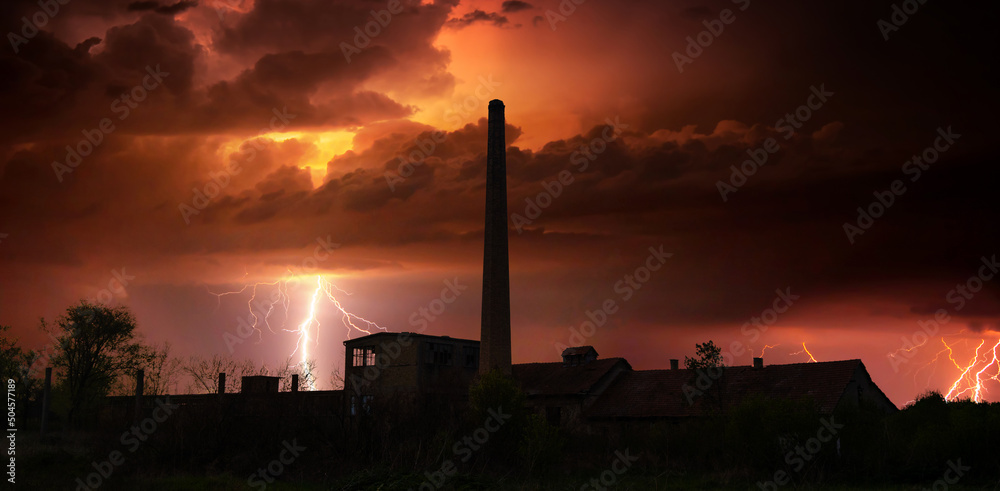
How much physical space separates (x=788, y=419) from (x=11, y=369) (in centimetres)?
5384

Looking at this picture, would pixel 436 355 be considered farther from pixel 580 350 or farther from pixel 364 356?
pixel 580 350

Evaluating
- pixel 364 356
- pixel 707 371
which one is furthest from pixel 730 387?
pixel 364 356

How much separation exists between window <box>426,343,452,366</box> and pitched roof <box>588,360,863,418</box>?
9.81 m

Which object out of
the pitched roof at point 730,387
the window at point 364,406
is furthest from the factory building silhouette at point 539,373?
the window at point 364,406

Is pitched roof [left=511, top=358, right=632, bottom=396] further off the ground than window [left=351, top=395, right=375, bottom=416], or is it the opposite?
pitched roof [left=511, top=358, right=632, bottom=396]

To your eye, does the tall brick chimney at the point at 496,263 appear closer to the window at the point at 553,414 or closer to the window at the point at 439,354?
the window at the point at 439,354

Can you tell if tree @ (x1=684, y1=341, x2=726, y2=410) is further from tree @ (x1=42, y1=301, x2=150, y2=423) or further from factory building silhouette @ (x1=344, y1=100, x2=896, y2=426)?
tree @ (x1=42, y1=301, x2=150, y2=423)

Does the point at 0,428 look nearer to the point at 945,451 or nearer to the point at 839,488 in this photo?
the point at 839,488

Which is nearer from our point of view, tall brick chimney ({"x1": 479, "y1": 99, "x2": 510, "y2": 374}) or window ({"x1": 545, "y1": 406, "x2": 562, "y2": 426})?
tall brick chimney ({"x1": 479, "y1": 99, "x2": 510, "y2": 374})

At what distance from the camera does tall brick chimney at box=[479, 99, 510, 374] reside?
40.2m

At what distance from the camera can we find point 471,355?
47.0 metres

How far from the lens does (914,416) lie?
26734mm

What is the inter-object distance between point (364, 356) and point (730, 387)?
2301 centimetres

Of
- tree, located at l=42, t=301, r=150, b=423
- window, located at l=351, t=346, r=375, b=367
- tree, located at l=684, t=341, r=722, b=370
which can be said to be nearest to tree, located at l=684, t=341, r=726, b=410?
tree, located at l=684, t=341, r=722, b=370
